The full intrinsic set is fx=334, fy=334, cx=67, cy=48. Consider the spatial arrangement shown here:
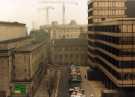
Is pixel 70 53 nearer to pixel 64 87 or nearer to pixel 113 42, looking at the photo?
pixel 64 87

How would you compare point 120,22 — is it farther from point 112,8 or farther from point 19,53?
point 112,8

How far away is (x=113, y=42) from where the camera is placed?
7319 centimetres

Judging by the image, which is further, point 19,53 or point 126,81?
point 19,53

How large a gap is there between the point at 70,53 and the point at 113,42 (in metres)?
64.3

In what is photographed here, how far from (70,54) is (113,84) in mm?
Answer: 62062

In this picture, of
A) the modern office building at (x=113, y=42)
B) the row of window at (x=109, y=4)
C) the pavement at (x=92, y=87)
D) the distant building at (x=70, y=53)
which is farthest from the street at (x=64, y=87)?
the distant building at (x=70, y=53)

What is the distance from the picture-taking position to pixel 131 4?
123m

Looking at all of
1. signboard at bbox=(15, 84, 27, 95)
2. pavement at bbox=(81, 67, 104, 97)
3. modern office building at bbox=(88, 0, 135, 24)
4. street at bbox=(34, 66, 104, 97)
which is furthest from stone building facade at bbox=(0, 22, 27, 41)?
signboard at bbox=(15, 84, 27, 95)

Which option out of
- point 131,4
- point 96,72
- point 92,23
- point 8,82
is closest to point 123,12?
point 92,23

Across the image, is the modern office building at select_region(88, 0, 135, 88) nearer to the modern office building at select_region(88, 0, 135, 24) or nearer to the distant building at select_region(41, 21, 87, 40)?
the modern office building at select_region(88, 0, 135, 24)

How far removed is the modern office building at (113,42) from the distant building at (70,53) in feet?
94.0

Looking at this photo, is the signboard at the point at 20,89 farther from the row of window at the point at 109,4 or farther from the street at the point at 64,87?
the row of window at the point at 109,4

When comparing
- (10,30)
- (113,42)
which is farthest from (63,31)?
(113,42)

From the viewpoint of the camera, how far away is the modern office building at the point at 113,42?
6712cm
